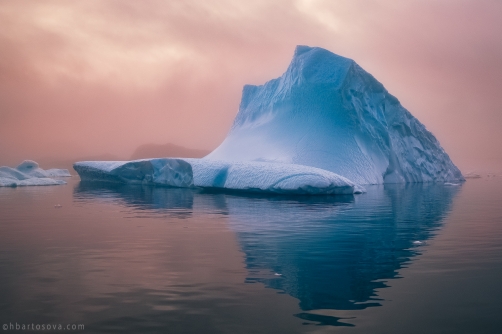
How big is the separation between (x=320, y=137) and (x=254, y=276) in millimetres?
22413

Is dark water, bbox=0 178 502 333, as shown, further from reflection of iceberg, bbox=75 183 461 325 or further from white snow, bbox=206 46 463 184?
white snow, bbox=206 46 463 184

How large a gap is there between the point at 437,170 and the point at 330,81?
33.3 ft

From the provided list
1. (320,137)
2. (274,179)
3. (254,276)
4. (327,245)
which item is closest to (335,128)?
(320,137)

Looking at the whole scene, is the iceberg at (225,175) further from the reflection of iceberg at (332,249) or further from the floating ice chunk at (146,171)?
the reflection of iceberg at (332,249)

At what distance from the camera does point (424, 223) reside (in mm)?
10227

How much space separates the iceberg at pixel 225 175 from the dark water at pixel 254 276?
767 cm

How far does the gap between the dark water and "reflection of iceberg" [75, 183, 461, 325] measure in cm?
2

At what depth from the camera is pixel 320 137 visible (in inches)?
1071

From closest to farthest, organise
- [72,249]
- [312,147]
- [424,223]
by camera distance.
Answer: [72,249], [424,223], [312,147]

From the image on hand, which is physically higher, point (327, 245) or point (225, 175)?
point (225, 175)

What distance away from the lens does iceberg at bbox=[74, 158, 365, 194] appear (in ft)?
58.9

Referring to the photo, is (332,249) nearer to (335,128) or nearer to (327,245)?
(327,245)

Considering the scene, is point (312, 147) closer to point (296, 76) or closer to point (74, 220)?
point (296, 76)

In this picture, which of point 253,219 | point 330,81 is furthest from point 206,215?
point 330,81
